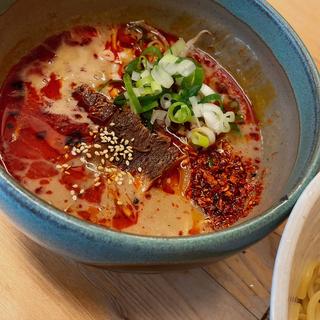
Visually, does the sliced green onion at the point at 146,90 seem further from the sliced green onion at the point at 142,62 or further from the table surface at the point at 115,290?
the table surface at the point at 115,290

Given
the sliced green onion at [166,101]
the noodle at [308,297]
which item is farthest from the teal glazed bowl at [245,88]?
the sliced green onion at [166,101]

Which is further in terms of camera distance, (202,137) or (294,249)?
(202,137)

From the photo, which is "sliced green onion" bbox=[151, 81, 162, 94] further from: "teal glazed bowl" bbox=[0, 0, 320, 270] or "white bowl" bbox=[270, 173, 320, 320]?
"white bowl" bbox=[270, 173, 320, 320]

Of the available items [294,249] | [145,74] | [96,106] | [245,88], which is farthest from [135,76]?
[294,249]

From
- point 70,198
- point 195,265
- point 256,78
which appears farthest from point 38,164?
point 256,78

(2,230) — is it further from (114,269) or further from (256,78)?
(256,78)

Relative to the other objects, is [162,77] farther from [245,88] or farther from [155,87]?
[245,88]
